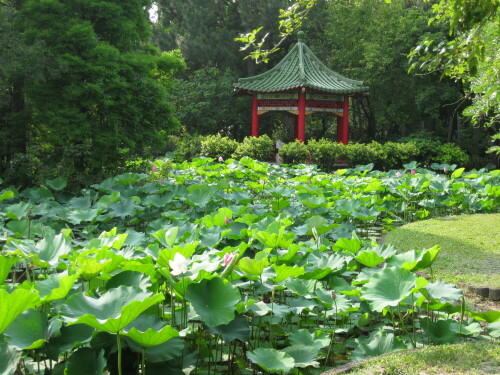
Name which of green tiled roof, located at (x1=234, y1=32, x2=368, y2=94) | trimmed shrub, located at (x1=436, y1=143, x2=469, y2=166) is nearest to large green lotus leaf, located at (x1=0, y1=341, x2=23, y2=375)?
green tiled roof, located at (x1=234, y1=32, x2=368, y2=94)

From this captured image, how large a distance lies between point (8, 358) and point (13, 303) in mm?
257

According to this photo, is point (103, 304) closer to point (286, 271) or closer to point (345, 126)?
point (286, 271)

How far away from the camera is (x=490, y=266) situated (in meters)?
4.46

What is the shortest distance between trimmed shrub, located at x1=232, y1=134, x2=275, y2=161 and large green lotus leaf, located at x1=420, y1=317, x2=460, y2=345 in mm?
11789

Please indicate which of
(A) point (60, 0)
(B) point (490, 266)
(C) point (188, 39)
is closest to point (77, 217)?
(B) point (490, 266)

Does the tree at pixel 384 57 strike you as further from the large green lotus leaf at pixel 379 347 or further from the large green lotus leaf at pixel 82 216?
the large green lotus leaf at pixel 379 347

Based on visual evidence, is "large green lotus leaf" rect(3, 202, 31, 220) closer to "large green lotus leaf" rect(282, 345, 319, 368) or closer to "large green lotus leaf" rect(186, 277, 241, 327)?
"large green lotus leaf" rect(186, 277, 241, 327)

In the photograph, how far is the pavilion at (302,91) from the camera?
15.9m

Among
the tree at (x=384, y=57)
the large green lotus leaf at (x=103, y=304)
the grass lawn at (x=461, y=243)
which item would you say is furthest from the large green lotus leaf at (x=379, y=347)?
the tree at (x=384, y=57)

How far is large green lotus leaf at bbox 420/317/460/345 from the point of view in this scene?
256cm

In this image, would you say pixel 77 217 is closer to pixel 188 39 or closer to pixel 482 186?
pixel 482 186

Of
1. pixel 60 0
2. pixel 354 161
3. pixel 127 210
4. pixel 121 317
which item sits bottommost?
pixel 354 161

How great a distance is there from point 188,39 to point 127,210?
59.6ft

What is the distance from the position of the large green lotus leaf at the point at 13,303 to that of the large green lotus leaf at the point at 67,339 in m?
0.24
